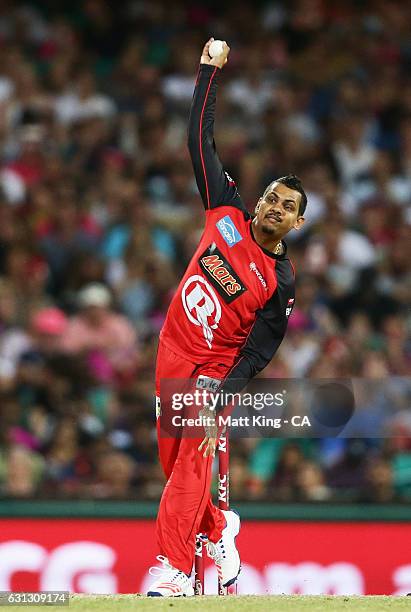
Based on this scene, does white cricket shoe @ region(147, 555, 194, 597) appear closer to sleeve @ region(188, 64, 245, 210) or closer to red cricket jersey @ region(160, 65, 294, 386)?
red cricket jersey @ region(160, 65, 294, 386)

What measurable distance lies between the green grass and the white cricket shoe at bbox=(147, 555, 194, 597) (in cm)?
9

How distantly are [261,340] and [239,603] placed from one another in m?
1.28

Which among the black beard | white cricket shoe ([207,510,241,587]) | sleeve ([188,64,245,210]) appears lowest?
white cricket shoe ([207,510,241,587])

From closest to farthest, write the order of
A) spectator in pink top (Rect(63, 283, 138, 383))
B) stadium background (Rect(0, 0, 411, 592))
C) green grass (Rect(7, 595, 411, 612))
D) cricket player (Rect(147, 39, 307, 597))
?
green grass (Rect(7, 595, 411, 612))
cricket player (Rect(147, 39, 307, 597))
stadium background (Rect(0, 0, 411, 592))
spectator in pink top (Rect(63, 283, 138, 383))

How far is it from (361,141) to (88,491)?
4.75 metres

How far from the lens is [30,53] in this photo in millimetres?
11977

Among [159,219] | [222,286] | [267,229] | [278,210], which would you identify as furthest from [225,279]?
[159,219]

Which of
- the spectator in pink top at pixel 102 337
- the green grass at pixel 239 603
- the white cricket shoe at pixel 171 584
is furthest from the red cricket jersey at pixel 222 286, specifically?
the spectator in pink top at pixel 102 337

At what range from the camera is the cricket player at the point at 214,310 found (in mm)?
5855

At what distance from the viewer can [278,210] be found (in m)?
5.93

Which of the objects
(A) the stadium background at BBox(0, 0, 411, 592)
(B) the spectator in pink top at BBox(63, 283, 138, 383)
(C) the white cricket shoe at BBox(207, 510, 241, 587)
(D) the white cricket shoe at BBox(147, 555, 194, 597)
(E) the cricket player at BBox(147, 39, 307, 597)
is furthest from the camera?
(B) the spectator in pink top at BBox(63, 283, 138, 383)

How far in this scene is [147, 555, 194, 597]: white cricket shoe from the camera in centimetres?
572

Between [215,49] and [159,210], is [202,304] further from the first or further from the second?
[159,210]

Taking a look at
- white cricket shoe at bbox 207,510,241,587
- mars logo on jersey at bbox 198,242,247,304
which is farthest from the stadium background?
mars logo on jersey at bbox 198,242,247,304
